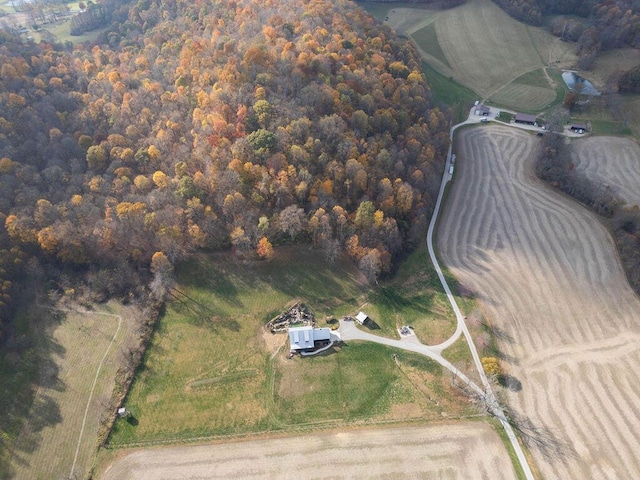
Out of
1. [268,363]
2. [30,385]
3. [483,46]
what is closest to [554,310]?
[268,363]

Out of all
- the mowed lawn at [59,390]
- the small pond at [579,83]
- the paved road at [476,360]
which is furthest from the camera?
the small pond at [579,83]

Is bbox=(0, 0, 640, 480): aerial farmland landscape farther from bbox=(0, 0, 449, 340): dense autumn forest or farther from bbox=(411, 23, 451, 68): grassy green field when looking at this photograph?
bbox=(411, 23, 451, 68): grassy green field

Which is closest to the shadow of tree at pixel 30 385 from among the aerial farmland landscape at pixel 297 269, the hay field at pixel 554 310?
the aerial farmland landscape at pixel 297 269

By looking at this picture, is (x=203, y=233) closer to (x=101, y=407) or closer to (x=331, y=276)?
(x=331, y=276)

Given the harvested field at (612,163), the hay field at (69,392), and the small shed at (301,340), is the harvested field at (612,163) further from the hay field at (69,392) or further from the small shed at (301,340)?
the hay field at (69,392)

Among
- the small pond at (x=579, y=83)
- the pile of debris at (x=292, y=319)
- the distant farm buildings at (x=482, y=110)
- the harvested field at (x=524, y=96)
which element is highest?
the small pond at (x=579, y=83)

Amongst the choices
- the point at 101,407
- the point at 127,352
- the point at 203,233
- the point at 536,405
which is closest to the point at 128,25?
the point at 203,233

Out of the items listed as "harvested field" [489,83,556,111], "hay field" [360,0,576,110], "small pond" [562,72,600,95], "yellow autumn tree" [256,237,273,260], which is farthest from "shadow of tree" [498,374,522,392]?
"small pond" [562,72,600,95]

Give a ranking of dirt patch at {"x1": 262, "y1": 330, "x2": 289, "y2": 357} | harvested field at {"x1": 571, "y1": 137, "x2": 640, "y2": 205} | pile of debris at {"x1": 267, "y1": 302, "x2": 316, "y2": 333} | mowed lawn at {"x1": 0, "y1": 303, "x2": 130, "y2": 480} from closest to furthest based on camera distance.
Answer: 1. mowed lawn at {"x1": 0, "y1": 303, "x2": 130, "y2": 480}
2. dirt patch at {"x1": 262, "y1": 330, "x2": 289, "y2": 357}
3. pile of debris at {"x1": 267, "y1": 302, "x2": 316, "y2": 333}
4. harvested field at {"x1": 571, "y1": 137, "x2": 640, "y2": 205}
